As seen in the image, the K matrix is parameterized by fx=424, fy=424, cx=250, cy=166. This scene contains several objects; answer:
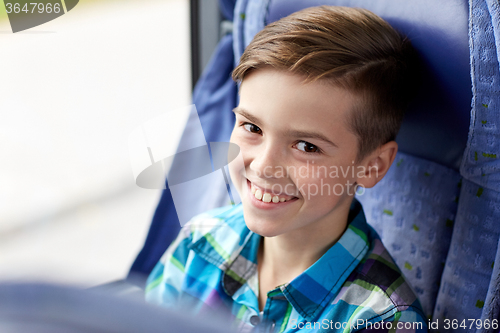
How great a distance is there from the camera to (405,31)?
0.65 metres

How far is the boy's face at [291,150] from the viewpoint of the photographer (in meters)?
0.58

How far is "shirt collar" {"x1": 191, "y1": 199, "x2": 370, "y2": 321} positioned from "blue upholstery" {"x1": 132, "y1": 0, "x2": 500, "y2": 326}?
0.09m

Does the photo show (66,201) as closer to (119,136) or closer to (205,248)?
(119,136)

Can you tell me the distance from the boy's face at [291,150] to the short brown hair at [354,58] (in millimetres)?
17

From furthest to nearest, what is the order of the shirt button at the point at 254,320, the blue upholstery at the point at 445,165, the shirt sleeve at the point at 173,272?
the shirt sleeve at the point at 173,272 < the shirt button at the point at 254,320 < the blue upholstery at the point at 445,165

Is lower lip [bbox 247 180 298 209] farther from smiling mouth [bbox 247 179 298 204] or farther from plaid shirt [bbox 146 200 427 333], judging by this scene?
plaid shirt [bbox 146 200 427 333]

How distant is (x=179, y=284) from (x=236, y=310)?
0.13 metres

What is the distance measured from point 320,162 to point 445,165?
Result: 0.79ft

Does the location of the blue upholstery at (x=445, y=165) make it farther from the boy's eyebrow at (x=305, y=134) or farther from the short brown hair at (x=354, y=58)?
the boy's eyebrow at (x=305, y=134)

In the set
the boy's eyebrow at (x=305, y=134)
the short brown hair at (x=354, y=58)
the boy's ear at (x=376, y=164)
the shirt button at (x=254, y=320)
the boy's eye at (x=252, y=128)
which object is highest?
the short brown hair at (x=354, y=58)

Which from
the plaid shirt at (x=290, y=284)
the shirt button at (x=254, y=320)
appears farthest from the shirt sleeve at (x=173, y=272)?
the shirt button at (x=254, y=320)

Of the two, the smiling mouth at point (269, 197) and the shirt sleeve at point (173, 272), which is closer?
the smiling mouth at point (269, 197)

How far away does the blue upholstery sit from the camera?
575 mm

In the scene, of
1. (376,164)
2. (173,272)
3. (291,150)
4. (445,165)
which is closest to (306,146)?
(291,150)
